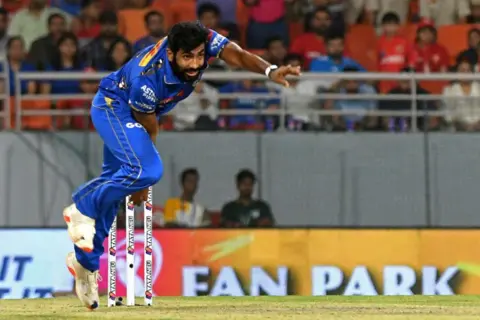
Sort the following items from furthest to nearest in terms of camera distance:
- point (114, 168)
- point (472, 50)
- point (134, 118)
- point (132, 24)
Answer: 1. point (132, 24)
2. point (472, 50)
3. point (114, 168)
4. point (134, 118)

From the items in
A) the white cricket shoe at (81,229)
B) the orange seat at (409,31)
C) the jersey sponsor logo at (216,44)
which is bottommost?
the white cricket shoe at (81,229)

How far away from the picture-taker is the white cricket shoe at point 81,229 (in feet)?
33.6

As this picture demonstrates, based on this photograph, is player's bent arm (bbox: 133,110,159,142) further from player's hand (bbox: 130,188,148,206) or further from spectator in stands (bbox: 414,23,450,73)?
spectator in stands (bbox: 414,23,450,73)

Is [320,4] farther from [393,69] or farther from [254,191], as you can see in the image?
[254,191]

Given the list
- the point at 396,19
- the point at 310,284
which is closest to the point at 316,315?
the point at 310,284

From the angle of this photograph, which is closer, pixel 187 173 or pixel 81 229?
pixel 81 229

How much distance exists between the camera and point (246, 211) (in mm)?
16797

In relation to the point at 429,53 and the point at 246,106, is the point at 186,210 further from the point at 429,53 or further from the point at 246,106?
the point at 429,53

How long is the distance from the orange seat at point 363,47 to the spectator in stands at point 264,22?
0.85 meters

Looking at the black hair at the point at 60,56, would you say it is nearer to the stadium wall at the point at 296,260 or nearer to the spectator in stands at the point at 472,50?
the stadium wall at the point at 296,260

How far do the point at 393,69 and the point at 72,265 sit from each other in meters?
8.91

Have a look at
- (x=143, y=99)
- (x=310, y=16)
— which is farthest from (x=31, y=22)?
(x=143, y=99)

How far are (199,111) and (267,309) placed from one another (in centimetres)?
665

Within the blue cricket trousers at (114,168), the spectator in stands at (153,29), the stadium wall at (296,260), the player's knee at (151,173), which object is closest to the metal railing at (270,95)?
the spectator in stands at (153,29)
